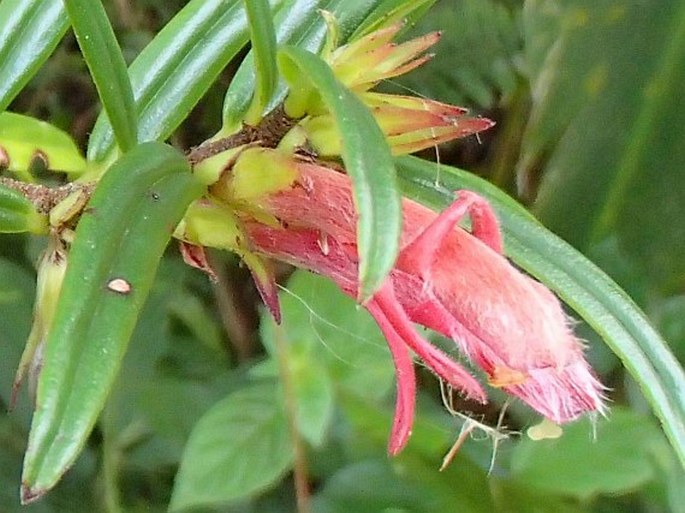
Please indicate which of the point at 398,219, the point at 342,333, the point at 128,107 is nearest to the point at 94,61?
the point at 128,107

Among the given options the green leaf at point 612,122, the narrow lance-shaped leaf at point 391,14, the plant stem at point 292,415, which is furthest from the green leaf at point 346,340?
the narrow lance-shaped leaf at point 391,14

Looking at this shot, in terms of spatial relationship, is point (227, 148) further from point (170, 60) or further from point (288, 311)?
point (288, 311)

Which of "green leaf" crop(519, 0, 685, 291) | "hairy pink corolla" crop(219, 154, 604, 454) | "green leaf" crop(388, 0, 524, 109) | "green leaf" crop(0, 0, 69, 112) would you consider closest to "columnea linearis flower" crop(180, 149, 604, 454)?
"hairy pink corolla" crop(219, 154, 604, 454)

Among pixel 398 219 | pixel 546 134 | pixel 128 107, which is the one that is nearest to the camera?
pixel 398 219

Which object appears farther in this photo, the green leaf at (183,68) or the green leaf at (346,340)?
the green leaf at (346,340)

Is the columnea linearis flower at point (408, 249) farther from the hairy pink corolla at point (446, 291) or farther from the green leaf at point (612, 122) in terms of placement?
the green leaf at point (612, 122)

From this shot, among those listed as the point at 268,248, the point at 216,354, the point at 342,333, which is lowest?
the point at 216,354

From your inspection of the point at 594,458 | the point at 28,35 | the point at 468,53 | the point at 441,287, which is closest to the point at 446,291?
the point at 441,287
